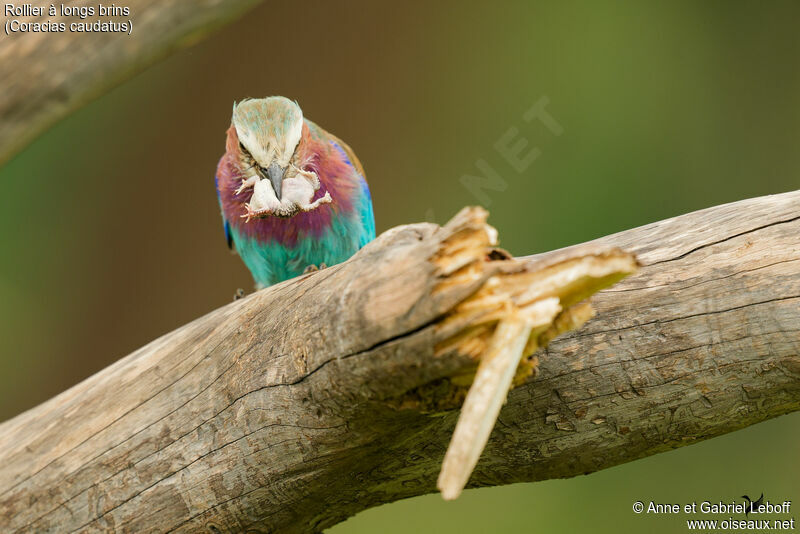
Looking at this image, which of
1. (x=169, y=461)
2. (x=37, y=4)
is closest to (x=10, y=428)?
(x=169, y=461)

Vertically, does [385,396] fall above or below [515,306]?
below

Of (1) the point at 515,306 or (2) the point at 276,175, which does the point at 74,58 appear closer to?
(2) the point at 276,175

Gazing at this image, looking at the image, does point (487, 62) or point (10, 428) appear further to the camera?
point (487, 62)

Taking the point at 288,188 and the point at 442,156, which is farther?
the point at 442,156

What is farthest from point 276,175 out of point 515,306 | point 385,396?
point 515,306

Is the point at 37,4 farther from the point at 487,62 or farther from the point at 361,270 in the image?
the point at 487,62

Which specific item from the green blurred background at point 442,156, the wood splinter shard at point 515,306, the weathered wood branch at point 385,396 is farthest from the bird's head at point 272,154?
the green blurred background at point 442,156
